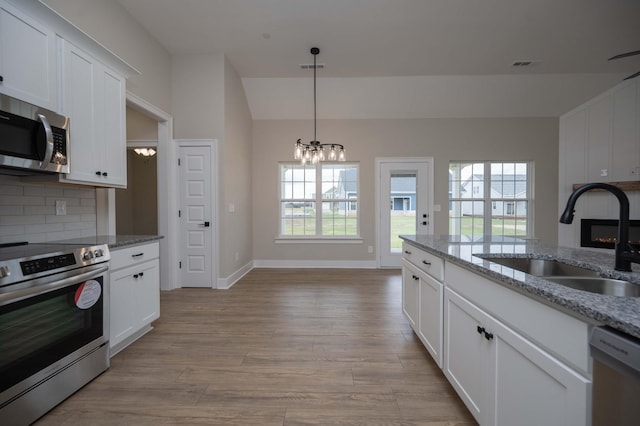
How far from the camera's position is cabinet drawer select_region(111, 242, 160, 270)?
206 centimetres

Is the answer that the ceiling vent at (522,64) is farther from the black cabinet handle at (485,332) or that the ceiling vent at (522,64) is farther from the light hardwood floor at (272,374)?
the black cabinet handle at (485,332)

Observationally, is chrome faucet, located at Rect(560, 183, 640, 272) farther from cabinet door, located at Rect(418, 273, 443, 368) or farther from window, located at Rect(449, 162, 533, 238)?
window, located at Rect(449, 162, 533, 238)

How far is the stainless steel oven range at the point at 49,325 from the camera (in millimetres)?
1319

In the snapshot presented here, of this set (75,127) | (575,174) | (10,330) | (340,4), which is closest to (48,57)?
(75,127)

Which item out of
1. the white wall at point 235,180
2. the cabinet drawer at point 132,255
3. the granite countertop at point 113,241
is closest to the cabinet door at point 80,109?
the granite countertop at point 113,241

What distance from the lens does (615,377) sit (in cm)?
68

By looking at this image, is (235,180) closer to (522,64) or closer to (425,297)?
(425,297)

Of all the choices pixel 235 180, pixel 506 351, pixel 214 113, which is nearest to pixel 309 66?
pixel 214 113

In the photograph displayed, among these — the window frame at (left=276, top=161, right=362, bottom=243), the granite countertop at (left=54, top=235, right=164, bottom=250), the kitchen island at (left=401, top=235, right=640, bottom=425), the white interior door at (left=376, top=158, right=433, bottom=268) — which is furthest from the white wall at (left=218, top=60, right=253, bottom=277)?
the kitchen island at (left=401, top=235, right=640, bottom=425)

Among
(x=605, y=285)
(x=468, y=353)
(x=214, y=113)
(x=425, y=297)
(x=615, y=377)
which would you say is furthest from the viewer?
(x=214, y=113)

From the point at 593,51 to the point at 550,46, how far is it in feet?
2.27

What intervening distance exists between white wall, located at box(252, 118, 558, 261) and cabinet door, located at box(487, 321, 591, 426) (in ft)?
13.5

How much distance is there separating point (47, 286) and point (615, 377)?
2416 millimetres

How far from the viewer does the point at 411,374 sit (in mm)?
1872
